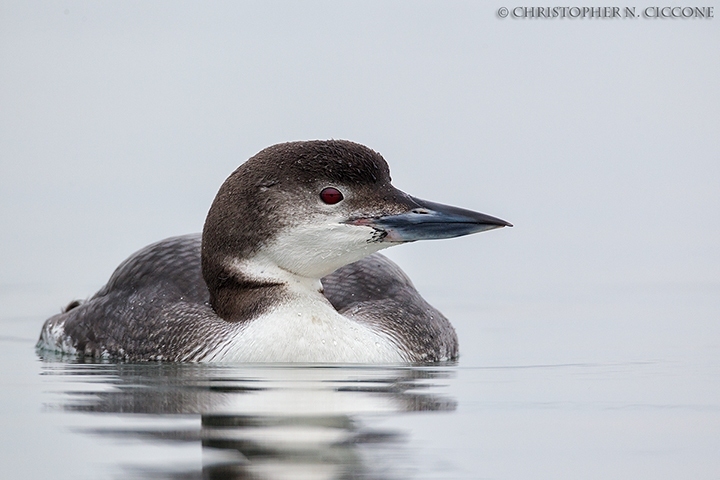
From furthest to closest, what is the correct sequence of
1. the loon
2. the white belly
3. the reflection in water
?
1. the loon
2. the white belly
3. the reflection in water

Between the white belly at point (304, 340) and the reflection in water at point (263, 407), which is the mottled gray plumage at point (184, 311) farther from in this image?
the reflection in water at point (263, 407)

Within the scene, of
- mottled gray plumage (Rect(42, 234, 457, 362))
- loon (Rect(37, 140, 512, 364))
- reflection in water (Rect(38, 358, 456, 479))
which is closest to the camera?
reflection in water (Rect(38, 358, 456, 479))

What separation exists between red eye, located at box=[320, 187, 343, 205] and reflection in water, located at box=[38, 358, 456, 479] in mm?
920

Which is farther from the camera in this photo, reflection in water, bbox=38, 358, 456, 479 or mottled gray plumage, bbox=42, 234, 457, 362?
mottled gray plumage, bbox=42, 234, 457, 362

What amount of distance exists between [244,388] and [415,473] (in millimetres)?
2241

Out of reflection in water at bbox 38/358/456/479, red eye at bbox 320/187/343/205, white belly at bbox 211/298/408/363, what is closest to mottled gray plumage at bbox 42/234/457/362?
white belly at bbox 211/298/408/363

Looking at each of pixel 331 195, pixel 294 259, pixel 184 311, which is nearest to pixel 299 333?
pixel 294 259

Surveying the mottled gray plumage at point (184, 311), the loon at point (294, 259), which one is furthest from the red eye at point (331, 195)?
the mottled gray plumage at point (184, 311)

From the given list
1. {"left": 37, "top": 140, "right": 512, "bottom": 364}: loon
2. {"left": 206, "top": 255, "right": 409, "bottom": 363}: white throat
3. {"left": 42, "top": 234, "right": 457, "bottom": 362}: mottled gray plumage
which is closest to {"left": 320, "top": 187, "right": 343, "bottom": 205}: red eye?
{"left": 37, "top": 140, "right": 512, "bottom": 364}: loon

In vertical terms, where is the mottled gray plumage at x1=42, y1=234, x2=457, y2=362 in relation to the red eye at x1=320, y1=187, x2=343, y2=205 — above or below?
below

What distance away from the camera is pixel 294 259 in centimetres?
852

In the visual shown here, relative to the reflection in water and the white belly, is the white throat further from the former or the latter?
the reflection in water

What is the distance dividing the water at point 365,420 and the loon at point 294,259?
25 centimetres

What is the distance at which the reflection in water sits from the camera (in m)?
5.12
